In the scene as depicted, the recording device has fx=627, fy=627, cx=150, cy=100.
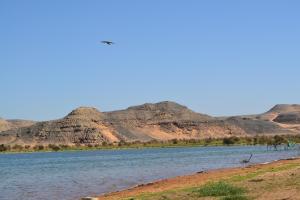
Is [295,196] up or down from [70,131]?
down

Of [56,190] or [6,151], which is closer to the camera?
[56,190]

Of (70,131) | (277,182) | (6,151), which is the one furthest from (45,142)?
(277,182)

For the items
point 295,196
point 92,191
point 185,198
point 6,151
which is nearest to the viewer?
point 295,196

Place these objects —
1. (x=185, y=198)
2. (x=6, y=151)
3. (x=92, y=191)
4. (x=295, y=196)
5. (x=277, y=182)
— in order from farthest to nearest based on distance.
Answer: (x=6, y=151), (x=92, y=191), (x=277, y=182), (x=185, y=198), (x=295, y=196)

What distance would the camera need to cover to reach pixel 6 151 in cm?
16512

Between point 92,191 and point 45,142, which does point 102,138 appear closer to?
point 45,142

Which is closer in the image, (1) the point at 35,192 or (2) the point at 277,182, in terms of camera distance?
(2) the point at 277,182

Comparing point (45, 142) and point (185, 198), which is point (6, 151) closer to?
point (45, 142)

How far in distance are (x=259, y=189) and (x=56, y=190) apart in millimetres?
17805

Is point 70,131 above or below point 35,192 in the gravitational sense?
above

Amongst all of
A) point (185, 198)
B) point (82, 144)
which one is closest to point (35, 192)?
point (185, 198)

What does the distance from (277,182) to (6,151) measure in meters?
147

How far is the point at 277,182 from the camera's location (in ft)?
83.1

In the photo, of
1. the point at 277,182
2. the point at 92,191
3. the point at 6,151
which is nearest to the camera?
the point at 277,182
